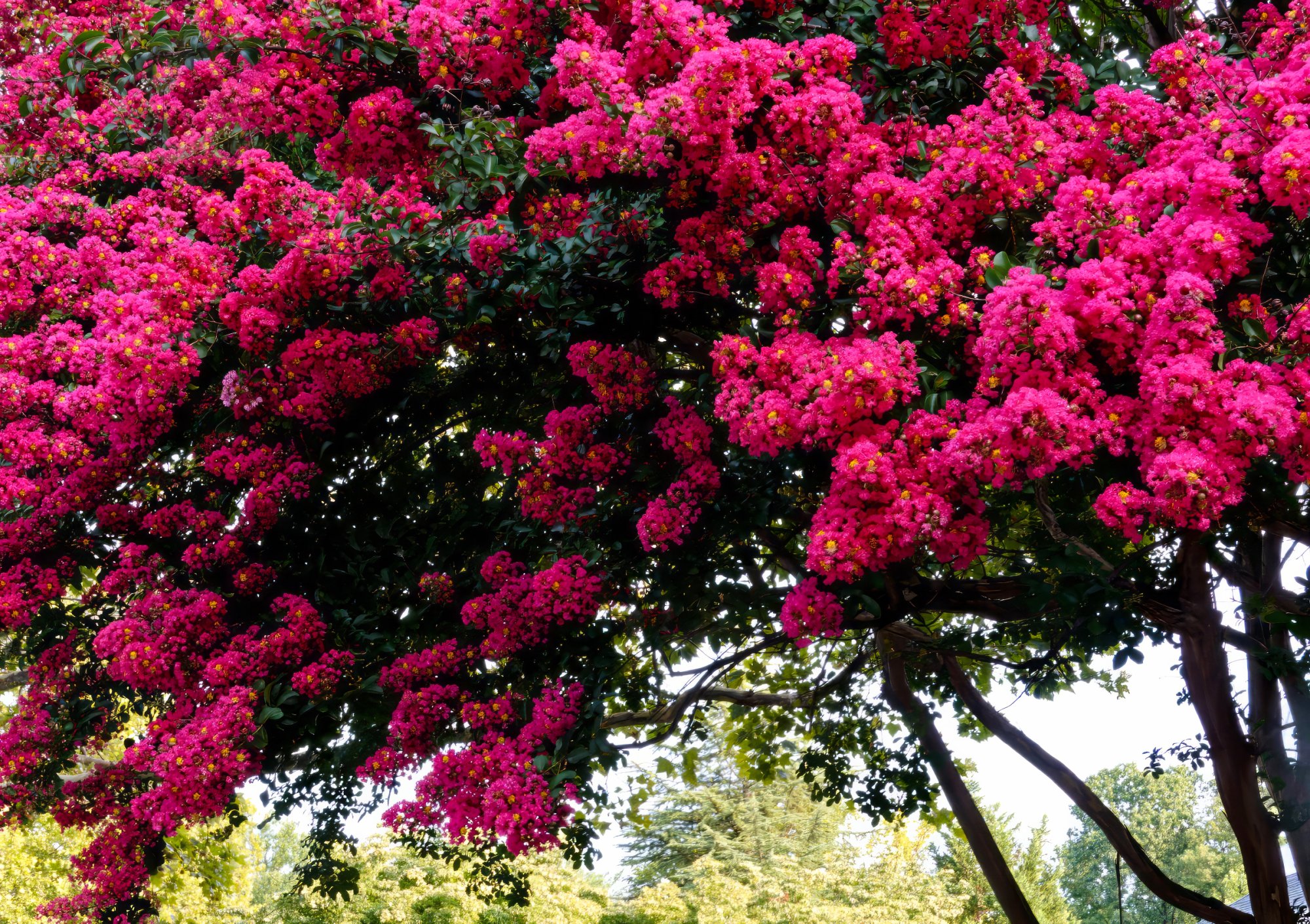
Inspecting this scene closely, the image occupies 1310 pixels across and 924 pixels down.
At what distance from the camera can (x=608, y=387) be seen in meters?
5.62

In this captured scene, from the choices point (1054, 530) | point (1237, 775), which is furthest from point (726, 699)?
point (1054, 530)

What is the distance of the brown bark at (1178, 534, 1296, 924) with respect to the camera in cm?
664

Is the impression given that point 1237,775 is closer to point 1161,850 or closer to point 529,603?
point 529,603

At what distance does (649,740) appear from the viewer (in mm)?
7234

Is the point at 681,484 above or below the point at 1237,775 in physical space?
below

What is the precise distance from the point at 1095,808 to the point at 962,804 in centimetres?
93

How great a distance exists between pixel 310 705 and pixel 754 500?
8.42ft

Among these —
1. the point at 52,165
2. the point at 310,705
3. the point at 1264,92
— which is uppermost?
the point at 52,165

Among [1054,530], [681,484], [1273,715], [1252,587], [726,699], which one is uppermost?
[1252,587]

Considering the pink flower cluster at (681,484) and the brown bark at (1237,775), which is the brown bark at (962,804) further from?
the pink flower cluster at (681,484)

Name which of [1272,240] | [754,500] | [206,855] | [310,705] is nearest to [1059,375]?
[1272,240]

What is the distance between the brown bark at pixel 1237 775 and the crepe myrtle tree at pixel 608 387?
1.2 inches

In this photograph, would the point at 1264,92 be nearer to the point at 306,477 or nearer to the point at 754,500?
the point at 754,500

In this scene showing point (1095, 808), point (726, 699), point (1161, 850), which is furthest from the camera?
point (1161, 850)
